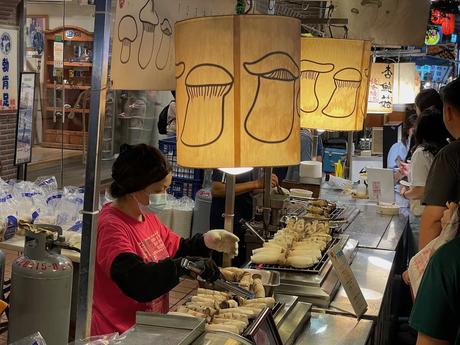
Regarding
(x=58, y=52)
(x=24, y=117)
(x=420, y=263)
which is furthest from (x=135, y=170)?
(x=58, y=52)

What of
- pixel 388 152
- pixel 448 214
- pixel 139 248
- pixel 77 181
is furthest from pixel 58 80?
pixel 448 214

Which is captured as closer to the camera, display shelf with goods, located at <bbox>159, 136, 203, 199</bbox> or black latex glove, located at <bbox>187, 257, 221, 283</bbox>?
black latex glove, located at <bbox>187, 257, 221, 283</bbox>

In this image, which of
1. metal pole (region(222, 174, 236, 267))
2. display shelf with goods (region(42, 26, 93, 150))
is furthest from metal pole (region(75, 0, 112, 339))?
display shelf with goods (region(42, 26, 93, 150))

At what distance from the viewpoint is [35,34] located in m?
9.23

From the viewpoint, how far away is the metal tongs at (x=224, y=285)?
2.47 m

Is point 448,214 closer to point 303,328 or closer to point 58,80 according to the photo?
point 303,328

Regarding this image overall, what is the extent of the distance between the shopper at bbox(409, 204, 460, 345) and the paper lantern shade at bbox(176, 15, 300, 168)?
0.64 m

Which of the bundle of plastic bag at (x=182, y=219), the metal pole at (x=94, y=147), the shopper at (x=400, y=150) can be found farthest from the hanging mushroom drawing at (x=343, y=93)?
the shopper at (x=400, y=150)

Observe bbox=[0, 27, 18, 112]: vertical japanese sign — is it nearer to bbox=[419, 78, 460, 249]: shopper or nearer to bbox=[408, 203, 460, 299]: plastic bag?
bbox=[419, 78, 460, 249]: shopper

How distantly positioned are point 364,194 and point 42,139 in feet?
17.9

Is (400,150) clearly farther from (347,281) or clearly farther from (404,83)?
(347,281)

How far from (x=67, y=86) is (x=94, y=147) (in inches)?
326

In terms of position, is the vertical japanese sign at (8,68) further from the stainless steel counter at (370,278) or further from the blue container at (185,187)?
the stainless steel counter at (370,278)

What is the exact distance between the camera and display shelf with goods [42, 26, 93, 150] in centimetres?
945
